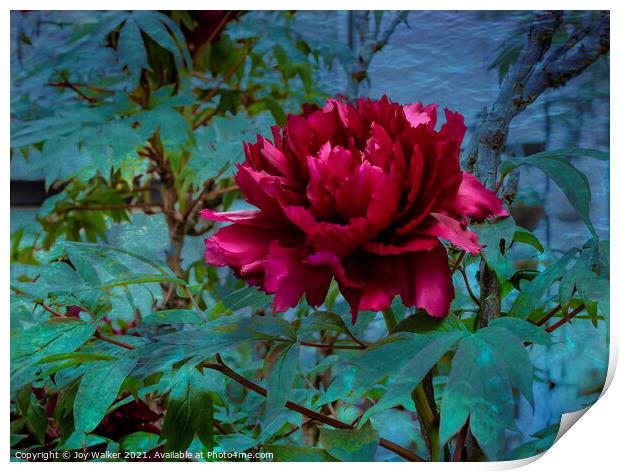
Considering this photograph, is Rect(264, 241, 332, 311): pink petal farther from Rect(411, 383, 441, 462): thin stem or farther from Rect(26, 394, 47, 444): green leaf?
Rect(26, 394, 47, 444): green leaf

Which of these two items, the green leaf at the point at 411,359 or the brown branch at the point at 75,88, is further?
the brown branch at the point at 75,88

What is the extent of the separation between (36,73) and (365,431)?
391 mm

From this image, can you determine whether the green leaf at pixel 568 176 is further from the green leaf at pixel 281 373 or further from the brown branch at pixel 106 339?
the brown branch at pixel 106 339

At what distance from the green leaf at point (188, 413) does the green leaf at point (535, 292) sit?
0.23 m

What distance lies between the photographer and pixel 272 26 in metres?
0.58

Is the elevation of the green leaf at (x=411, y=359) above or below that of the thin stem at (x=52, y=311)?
above

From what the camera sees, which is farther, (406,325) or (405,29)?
(405,29)

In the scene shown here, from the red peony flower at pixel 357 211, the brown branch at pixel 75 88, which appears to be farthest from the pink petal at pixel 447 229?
the brown branch at pixel 75 88

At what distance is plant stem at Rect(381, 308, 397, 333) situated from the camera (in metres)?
0.43

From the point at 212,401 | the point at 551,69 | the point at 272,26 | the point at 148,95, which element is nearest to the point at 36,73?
the point at 148,95

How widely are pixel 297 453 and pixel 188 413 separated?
0.09m

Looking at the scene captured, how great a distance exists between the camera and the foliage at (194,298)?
0.47 meters
